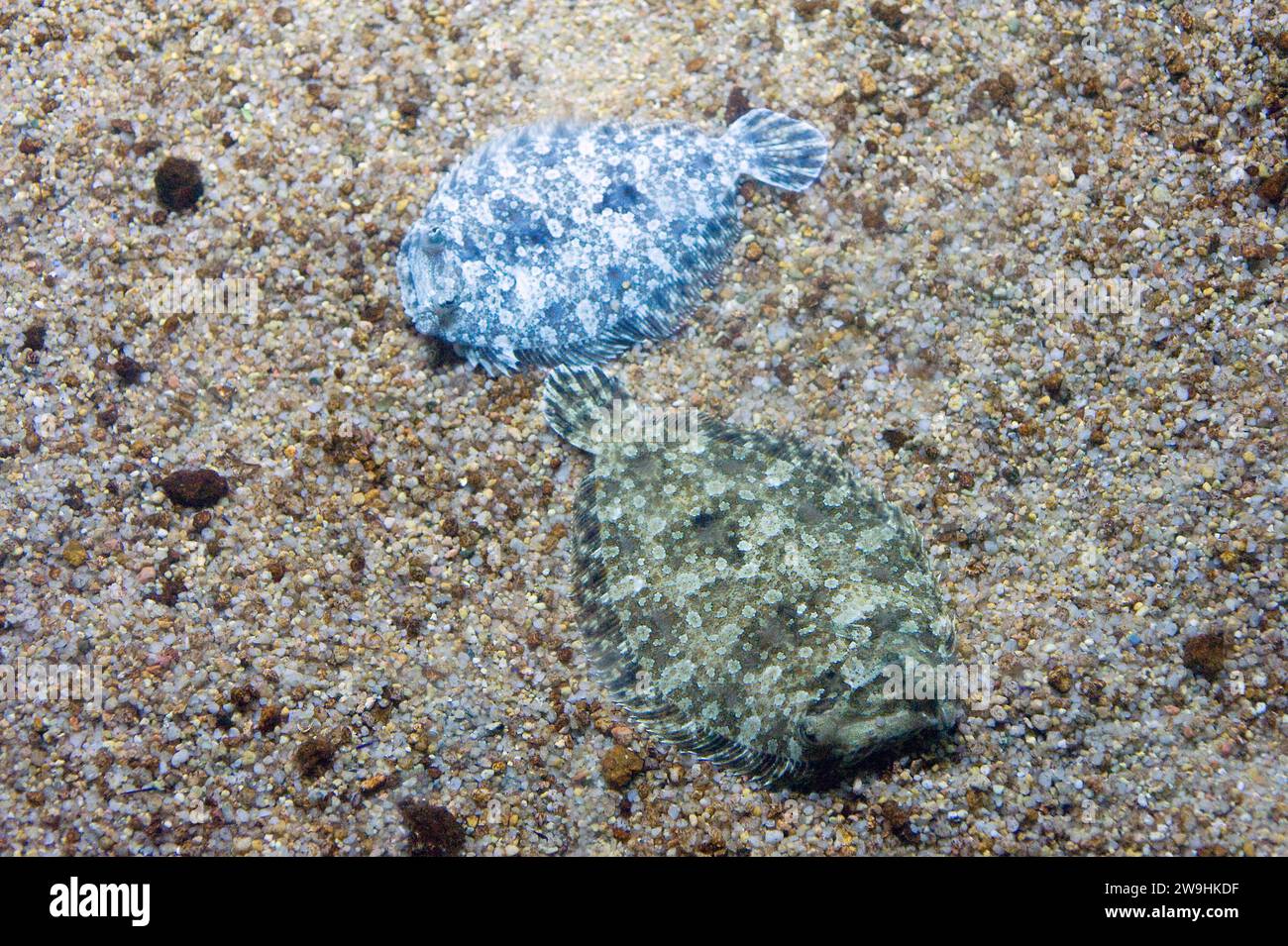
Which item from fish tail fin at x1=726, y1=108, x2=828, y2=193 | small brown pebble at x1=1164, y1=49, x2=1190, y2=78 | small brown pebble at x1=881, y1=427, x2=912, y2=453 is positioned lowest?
small brown pebble at x1=881, y1=427, x2=912, y2=453

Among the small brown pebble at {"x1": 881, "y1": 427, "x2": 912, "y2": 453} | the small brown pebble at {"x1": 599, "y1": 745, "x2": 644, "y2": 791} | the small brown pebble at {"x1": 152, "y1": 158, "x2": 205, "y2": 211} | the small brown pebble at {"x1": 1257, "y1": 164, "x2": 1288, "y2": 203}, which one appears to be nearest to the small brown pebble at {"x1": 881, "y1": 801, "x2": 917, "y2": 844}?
the small brown pebble at {"x1": 599, "y1": 745, "x2": 644, "y2": 791}

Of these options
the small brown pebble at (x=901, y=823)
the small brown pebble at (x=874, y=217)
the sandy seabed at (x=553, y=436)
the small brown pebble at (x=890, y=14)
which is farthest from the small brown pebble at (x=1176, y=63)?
the small brown pebble at (x=901, y=823)

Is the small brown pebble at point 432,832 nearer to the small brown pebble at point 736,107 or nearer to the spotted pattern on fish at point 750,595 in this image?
the spotted pattern on fish at point 750,595

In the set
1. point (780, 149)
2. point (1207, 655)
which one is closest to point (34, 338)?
point (780, 149)

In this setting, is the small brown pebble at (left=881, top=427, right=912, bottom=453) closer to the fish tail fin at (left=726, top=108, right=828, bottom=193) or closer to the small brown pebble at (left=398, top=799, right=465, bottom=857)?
the fish tail fin at (left=726, top=108, right=828, bottom=193)

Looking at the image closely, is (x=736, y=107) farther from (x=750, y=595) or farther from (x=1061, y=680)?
(x=1061, y=680)

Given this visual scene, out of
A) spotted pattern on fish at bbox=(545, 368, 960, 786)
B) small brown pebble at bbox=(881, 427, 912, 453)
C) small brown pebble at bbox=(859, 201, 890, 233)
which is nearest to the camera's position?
spotted pattern on fish at bbox=(545, 368, 960, 786)
